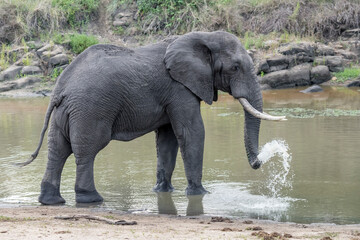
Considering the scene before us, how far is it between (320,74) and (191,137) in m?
14.5

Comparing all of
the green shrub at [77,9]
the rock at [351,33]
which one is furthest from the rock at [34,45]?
the rock at [351,33]

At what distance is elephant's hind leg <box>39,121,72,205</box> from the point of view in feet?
26.3

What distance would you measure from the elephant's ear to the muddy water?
4.38 ft

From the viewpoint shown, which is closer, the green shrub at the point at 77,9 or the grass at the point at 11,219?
the grass at the point at 11,219

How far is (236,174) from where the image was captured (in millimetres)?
9602

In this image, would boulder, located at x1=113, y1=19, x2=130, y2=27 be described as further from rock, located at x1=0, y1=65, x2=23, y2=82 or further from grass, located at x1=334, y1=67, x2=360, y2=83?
grass, located at x1=334, y1=67, x2=360, y2=83

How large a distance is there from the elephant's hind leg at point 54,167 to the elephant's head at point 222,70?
5.46 feet

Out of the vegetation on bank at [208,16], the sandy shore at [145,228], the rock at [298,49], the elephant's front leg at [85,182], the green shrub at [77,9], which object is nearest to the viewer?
the sandy shore at [145,228]

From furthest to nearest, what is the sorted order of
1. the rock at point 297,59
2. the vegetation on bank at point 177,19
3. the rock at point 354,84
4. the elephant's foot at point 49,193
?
the vegetation on bank at point 177,19, the rock at point 297,59, the rock at point 354,84, the elephant's foot at point 49,193

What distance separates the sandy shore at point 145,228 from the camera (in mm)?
5590

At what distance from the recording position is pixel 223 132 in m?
13.4

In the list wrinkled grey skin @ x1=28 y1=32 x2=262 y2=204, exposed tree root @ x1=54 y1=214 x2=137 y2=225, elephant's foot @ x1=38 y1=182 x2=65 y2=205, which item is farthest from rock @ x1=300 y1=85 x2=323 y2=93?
exposed tree root @ x1=54 y1=214 x2=137 y2=225

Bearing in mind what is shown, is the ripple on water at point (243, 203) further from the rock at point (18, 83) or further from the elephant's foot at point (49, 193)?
the rock at point (18, 83)

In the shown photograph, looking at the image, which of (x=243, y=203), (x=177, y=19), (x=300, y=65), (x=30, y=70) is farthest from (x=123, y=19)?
(x=243, y=203)
